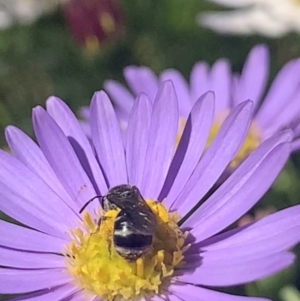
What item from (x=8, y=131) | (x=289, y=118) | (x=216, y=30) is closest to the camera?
(x=8, y=131)

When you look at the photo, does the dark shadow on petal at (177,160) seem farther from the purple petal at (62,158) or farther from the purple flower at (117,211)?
the purple petal at (62,158)

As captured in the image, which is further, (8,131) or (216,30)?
(216,30)

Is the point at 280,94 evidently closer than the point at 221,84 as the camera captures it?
Yes

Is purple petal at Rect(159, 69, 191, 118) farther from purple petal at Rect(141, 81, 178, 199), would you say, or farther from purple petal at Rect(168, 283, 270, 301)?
purple petal at Rect(168, 283, 270, 301)

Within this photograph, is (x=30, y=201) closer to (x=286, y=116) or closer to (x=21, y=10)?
(x=286, y=116)

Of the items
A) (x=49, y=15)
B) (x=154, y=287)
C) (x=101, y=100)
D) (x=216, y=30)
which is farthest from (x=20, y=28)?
(x=154, y=287)

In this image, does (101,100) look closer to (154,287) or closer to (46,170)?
→ (46,170)

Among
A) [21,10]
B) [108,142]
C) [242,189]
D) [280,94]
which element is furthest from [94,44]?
[242,189]
